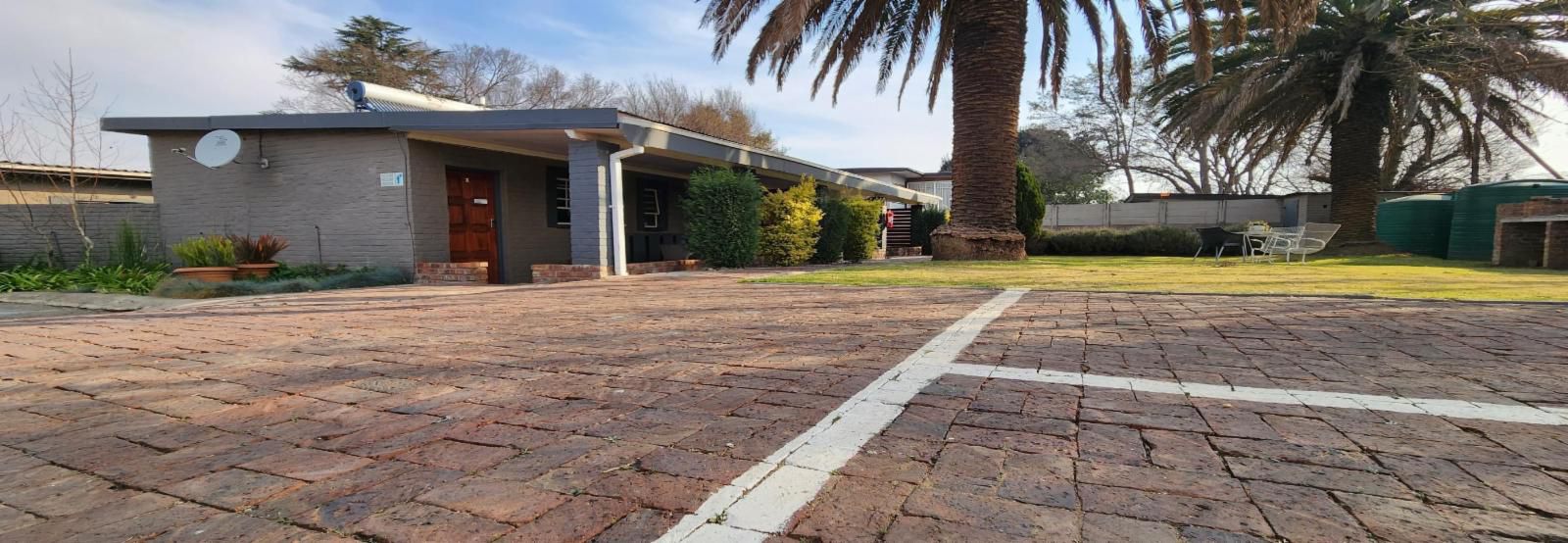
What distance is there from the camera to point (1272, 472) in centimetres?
174

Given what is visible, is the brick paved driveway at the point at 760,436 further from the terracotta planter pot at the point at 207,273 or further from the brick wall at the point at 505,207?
the brick wall at the point at 505,207

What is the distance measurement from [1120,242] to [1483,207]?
23.8 ft

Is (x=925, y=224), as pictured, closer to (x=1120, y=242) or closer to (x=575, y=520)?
(x=1120, y=242)

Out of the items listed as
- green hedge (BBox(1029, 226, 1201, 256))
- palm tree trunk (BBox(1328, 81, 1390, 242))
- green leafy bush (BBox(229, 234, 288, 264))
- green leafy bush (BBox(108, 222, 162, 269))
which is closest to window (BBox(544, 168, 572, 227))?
green leafy bush (BBox(229, 234, 288, 264))

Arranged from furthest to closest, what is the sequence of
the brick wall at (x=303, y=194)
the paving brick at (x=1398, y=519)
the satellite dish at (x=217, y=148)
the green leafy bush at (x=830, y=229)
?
the green leafy bush at (x=830, y=229) → the brick wall at (x=303, y=194) → the satellite dish at (x=217, y=148) → the paving brick at (x=1398, y=519)

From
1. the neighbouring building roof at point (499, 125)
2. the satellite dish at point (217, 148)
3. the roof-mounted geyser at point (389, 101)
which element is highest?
the roof-mounted geyser at point (389, 101)

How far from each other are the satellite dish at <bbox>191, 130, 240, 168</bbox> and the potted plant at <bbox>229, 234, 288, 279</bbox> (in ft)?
4.66

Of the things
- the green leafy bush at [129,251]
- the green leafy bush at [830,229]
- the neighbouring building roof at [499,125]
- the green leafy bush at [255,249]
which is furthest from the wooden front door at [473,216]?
the green leafy bush at [830,229]

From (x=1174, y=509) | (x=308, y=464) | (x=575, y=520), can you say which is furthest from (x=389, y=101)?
(x=1174, y=509)

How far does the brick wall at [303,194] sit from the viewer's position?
978cm

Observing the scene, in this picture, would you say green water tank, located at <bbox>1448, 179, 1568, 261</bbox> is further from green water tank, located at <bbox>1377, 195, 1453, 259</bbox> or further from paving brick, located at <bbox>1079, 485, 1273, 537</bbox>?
paving brick, located at <bbox>1079, 485, 1273, 537</bbox>

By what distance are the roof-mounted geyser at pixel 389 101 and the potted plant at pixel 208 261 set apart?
10.6 ft

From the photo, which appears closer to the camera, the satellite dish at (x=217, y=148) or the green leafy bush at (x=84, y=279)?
the green leafy bush at (x=84, y=279)

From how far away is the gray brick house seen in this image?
927 centimetres
